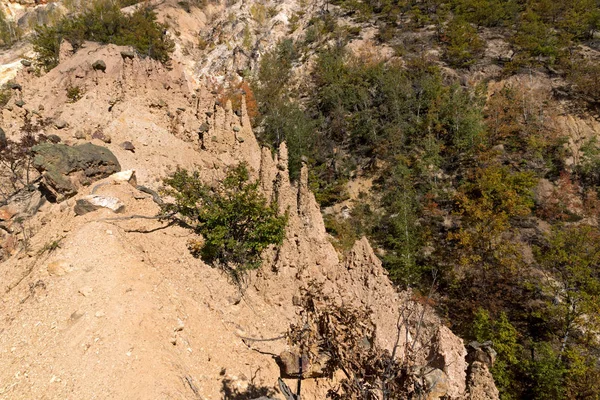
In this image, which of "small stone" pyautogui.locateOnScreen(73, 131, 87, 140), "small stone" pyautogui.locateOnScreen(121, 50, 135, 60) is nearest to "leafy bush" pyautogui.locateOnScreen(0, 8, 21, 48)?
"small stone" pyautogui.locateOnScreen(121, 50, 135, 60)

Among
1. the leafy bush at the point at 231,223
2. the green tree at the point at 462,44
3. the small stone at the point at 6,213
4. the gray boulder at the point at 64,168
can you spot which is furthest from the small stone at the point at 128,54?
the green tree at the point at 462,44

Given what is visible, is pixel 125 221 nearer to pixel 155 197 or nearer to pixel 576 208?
pixel 155 197

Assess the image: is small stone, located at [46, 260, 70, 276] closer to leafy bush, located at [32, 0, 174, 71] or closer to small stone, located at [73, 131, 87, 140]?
small stone, located at [73, 131, 87, 140]

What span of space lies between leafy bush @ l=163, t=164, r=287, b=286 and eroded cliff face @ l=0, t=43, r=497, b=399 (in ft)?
1.85

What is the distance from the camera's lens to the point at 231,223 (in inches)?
398

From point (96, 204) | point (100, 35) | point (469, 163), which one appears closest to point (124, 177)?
point (96, 204)

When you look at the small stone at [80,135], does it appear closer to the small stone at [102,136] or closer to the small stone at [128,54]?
the small stone at [102,136]

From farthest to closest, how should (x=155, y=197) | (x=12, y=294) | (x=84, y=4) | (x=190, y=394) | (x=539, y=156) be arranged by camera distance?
(x=84, y=4) → (x=539, y=156) → (x=155, y=197) → (x=12, y=294) → (x=190, y=394)

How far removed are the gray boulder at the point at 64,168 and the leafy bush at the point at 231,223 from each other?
10.1ft

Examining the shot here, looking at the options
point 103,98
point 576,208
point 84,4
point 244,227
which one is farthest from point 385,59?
point 84,4

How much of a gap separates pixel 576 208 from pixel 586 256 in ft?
37.9

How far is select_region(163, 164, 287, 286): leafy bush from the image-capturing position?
9.75 metres

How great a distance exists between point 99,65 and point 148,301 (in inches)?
758

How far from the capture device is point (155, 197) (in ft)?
36.3
